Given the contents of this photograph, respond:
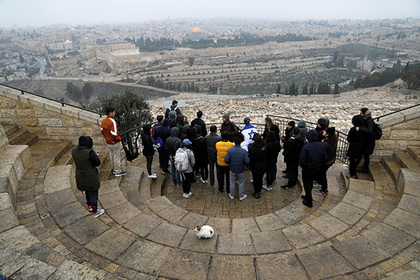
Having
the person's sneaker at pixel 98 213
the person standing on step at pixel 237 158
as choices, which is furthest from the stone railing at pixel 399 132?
the person's sneaker at pixel 98 213

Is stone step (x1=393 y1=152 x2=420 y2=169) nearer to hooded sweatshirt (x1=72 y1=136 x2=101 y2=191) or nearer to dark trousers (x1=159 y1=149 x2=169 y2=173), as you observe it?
dark trousers (x1=159 y1=149 x2=169 y2=173)

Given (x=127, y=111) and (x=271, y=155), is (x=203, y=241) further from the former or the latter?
(x=127, y=111)

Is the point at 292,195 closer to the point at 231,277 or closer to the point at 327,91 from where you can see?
the point at 231,277

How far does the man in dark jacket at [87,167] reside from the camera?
11.8 feet

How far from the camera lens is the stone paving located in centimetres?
269

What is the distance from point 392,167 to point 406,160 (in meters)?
0.29

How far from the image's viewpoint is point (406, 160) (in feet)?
16.8

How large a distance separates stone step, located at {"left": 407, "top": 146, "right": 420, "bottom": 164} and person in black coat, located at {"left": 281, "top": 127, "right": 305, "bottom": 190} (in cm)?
216

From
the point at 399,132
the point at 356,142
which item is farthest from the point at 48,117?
the point at 399,132

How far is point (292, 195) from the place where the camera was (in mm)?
5184

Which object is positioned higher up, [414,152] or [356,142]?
[356,142]

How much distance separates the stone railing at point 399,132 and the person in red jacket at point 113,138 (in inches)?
203

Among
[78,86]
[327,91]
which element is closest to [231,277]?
[327,91]

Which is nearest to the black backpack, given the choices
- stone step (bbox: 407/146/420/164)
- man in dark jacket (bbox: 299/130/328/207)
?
stone step (bbox: 407/146/420/164)
